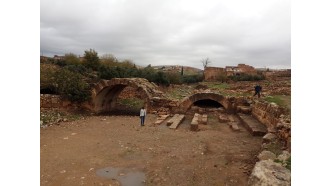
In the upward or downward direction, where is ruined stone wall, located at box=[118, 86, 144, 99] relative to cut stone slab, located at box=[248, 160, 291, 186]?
upward

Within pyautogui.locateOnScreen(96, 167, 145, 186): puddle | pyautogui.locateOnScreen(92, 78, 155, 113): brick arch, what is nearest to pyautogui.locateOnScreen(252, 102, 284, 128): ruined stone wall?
pyautogui.locateOnScreen(96, 167, 145, 186): puddle

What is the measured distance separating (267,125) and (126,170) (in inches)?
268

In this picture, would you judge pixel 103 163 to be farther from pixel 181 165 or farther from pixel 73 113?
pixel 73 113

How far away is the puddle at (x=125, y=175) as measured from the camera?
616 cm

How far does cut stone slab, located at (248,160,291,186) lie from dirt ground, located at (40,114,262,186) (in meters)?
0.84

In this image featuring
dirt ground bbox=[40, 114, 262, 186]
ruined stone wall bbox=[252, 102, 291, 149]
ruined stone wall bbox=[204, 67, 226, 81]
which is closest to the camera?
dirt ground bbox=[40, 114, 262, 186]

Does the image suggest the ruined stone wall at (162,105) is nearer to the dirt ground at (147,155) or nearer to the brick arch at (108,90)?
the brick arch at (108,90)

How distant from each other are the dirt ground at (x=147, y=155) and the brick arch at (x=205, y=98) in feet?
11.7

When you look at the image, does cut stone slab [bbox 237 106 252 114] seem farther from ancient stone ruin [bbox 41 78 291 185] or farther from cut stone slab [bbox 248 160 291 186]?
cut stone slab [bbox 248 160 291 186]

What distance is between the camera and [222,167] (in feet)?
22.3

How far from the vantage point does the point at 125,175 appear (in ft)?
21.6

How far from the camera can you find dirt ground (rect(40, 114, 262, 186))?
626 centimetres

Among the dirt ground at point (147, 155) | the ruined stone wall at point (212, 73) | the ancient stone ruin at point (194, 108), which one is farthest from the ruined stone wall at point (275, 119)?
the ruined stone wall at point (212, 73)

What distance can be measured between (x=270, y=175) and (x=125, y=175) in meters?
3.61
